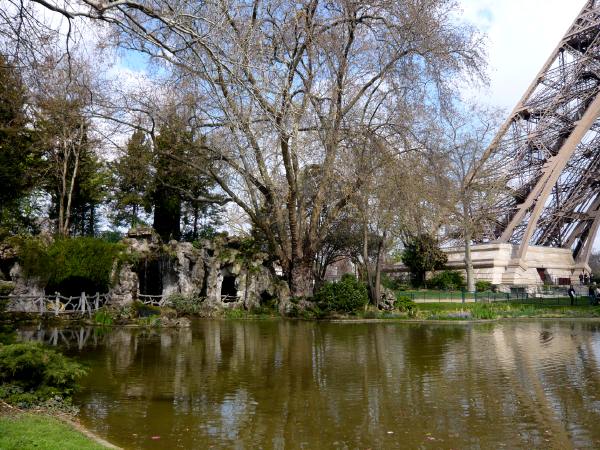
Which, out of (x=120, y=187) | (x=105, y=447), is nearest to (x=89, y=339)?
(x=105, y=447)

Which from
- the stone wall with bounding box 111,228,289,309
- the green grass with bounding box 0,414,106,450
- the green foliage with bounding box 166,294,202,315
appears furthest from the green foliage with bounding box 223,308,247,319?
the green grass with bounding box 0,414,106,450

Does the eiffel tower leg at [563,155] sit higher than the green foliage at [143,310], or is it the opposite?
the eiffel tower leg at [563,155]

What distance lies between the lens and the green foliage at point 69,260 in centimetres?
2342

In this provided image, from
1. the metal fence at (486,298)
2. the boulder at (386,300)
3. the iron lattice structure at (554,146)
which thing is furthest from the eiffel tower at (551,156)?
the boulder at (386,300)

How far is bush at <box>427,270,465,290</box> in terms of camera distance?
3575 centimetres

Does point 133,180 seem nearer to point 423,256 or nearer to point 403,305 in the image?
point 403,305

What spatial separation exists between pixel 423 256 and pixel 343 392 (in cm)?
2826

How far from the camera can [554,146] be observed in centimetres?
3891

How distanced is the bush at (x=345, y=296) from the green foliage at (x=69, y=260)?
33.4ft

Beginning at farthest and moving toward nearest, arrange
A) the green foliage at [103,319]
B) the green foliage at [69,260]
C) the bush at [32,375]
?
the green foliage at [69,260] < the green foliage at [103,319] < the bush at [32,375]

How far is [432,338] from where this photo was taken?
53.6ft

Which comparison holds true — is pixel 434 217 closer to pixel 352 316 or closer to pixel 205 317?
pixel 352 316

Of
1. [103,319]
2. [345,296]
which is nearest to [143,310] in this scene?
[103,319]

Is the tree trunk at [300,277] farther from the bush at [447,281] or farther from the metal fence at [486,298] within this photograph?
the bush at [447,281]
